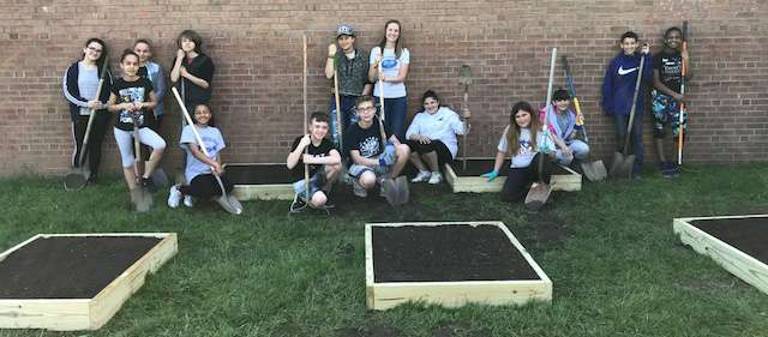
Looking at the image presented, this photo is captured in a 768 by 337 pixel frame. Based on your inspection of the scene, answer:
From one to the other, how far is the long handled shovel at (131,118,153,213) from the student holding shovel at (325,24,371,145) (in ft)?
6.97

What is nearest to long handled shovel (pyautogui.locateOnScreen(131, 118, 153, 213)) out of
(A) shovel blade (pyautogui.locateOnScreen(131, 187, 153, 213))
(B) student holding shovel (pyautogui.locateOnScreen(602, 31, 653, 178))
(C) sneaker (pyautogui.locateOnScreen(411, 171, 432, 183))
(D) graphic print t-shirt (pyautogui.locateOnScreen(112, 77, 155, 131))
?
(A) shovel blade (pyautogui.locateOnScreen(131, 187, 153, 213))

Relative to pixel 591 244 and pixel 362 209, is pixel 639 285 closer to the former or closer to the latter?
pixel 591 244

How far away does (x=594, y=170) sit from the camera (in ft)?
25.2

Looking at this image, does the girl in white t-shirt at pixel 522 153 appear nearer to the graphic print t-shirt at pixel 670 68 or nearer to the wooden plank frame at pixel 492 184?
the wooden plank frame at pixel 492 184

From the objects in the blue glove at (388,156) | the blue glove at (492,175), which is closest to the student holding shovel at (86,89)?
the blue glove at (388,156)

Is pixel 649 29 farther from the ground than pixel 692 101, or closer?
farther from the ground

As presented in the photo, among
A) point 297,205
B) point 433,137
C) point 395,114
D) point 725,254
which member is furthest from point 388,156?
point 725,254

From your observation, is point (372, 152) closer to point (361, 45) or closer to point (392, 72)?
point (392, 72)

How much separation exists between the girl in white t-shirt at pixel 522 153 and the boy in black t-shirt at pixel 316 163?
69.7 inches

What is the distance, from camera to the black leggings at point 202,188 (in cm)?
641

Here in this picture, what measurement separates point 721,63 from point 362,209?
16.6ft

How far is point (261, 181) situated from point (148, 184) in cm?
126

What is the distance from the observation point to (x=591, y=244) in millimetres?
5359

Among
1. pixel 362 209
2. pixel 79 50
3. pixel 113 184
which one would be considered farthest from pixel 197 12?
pixel 362 209
